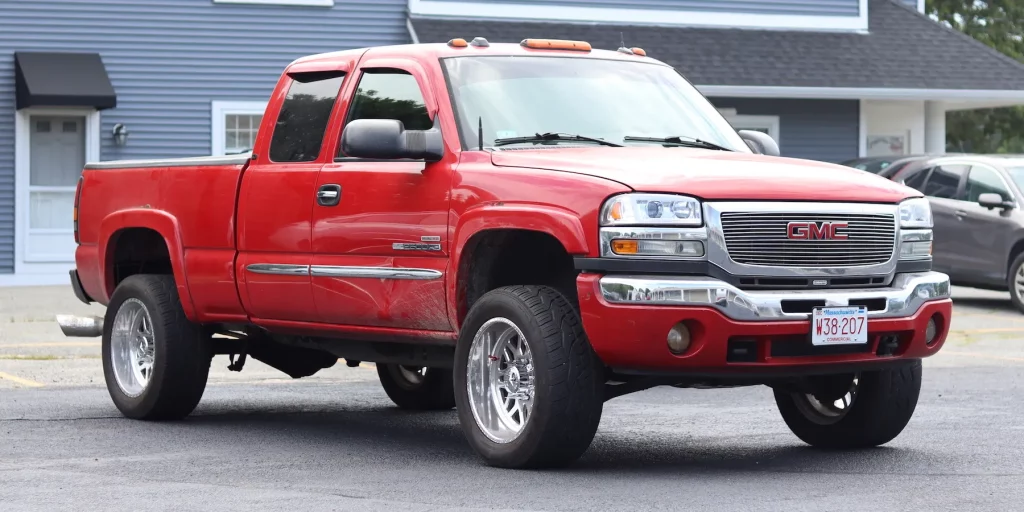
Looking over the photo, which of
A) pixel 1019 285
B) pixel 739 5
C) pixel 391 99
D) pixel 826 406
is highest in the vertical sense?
pixel 739 5

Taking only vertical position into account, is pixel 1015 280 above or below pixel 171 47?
below

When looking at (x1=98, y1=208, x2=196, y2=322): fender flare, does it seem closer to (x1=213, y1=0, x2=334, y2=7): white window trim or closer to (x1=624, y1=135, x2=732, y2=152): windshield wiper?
(x1=624, y1=135, x2=732, y2=152): windshield wiper

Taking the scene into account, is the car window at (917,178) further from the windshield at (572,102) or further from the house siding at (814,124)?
the windshield at (572,102)

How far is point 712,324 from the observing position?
21.8 feet

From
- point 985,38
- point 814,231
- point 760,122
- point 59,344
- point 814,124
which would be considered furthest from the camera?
point 985,38

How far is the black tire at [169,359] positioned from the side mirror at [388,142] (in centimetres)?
206

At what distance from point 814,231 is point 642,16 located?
730 inches

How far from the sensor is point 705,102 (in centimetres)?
868

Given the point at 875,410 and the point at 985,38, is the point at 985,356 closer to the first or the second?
the point at 875,410

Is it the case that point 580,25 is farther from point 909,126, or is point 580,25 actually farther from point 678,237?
point 678,237

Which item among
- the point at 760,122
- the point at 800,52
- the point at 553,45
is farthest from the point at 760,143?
the point at 760,122

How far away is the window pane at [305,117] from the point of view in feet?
27.8

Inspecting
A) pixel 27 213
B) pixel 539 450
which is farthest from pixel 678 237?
pixel 27 213

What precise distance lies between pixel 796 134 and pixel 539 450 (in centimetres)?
1958
